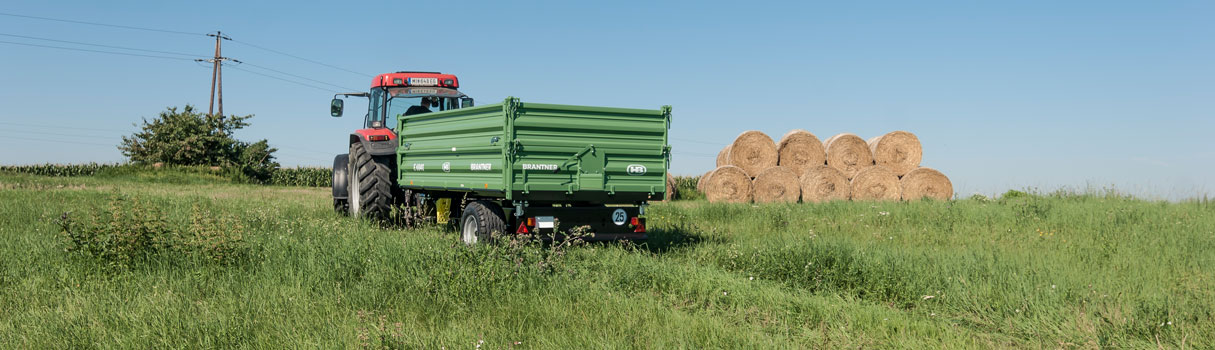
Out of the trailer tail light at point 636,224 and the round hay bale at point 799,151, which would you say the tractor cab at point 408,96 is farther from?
the round hay bale at point 799,151

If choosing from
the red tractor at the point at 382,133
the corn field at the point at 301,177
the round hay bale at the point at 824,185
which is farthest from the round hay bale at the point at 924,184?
the corn field at the point at 301,177

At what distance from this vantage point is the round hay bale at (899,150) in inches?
716

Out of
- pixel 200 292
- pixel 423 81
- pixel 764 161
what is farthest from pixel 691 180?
pixel 200 292

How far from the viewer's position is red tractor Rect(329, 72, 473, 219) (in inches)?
430

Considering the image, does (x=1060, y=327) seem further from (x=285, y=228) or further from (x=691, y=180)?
(x=691, y=180)

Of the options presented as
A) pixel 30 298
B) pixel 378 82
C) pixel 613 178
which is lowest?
pixel 30 298

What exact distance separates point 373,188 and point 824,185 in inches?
417

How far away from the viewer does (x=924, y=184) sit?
17812 millimetres

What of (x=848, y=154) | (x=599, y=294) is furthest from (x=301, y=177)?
(x=599, y=294)

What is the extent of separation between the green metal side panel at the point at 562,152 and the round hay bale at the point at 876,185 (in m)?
10.7

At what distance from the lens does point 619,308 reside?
491 cm

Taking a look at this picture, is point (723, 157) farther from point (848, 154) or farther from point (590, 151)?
point (590, 151)

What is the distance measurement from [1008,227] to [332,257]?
29.2 ft

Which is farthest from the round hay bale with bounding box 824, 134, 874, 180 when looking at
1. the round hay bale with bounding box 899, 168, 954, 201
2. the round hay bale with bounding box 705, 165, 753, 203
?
the round hay bale with bounding box 705, 165, 753, 203
